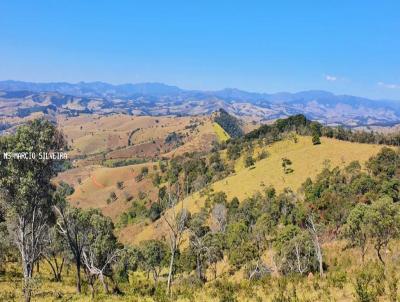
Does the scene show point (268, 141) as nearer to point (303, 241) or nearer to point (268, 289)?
point (303, 241)

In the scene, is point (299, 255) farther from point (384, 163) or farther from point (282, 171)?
point (282, 171)

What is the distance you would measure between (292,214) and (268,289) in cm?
8323

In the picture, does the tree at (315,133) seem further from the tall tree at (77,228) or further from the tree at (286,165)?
the tall tree at (77,228)

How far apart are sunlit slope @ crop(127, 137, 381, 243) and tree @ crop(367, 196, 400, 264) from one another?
3220 inches

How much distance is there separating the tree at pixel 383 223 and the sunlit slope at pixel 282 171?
268 ft

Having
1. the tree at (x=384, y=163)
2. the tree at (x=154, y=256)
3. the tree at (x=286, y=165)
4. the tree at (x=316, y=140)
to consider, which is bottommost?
the tree at (x=154, y=256)

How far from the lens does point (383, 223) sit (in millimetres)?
40000

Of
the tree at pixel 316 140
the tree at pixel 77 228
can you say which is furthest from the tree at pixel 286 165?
the tree at pixel 77 228

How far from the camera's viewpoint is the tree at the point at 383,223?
39719 mm

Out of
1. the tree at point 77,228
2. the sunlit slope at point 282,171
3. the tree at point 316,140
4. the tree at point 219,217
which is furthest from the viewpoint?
the tree at point 316,140

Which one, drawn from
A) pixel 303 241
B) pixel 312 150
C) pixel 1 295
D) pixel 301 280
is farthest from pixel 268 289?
pixel 312 150

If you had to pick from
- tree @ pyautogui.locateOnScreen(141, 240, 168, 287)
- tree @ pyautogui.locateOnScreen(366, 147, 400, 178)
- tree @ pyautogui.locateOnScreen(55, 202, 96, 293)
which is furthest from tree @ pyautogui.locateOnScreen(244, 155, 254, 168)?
tree @ pyautogui.locateOnScreen(55, 202, 96, 293)

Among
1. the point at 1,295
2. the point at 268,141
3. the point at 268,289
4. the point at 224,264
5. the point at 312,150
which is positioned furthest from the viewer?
the point at 268,141

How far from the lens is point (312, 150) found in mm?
143500
